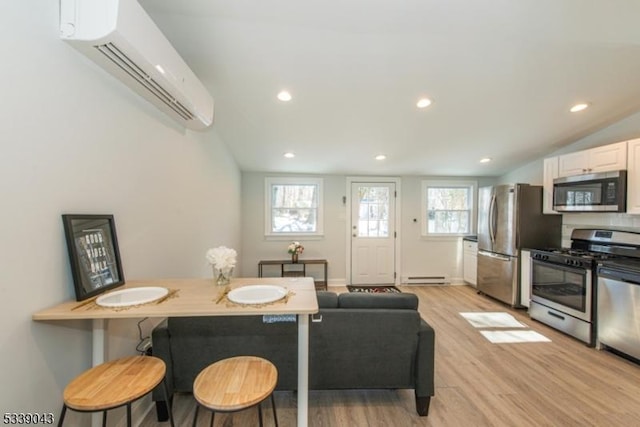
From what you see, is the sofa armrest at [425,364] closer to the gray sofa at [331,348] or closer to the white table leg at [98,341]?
the gray sofa at [331,348]

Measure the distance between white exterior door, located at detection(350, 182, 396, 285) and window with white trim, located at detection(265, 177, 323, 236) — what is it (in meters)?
0.69

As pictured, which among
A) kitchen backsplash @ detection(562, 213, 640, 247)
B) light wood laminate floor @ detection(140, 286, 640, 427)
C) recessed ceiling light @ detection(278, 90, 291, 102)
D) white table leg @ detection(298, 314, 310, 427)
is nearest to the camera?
white table leg @ detection(298, 314, 310, 427)

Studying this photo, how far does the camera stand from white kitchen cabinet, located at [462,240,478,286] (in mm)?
4801

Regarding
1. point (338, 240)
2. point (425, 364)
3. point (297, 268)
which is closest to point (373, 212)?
point (338, 240)

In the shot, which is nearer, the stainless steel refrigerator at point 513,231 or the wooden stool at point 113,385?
the wooden stool at point 113,385

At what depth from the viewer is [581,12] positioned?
176cm

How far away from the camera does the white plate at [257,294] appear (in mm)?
1378

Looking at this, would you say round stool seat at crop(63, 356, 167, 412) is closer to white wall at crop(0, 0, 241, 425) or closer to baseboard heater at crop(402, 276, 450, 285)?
white wall at crop(0, 0, 241, 425)

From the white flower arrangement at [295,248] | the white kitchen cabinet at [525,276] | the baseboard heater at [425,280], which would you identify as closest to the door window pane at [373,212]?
the baseboard heater at [425,280]

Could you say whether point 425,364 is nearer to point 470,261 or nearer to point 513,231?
point 513,231

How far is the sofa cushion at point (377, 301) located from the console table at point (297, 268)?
9.51ft

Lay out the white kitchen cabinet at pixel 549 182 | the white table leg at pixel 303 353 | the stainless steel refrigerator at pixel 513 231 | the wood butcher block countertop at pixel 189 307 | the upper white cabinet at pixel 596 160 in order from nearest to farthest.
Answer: the wood butcher block countertop at pixel 189 307
the white table leg at pixel 303 353
the upper white cabinet at pixel 596 160
the white kitchen cabinet at pixel 549 182
the stainless steel refrigerator at pixel 513 231

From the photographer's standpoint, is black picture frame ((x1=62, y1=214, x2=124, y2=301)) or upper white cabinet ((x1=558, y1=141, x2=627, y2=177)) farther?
upper white cabinet ((x1=558, y1=141, x2=627, y2=177))

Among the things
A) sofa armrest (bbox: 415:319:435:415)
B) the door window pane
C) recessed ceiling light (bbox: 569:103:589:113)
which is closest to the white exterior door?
the door window pane
